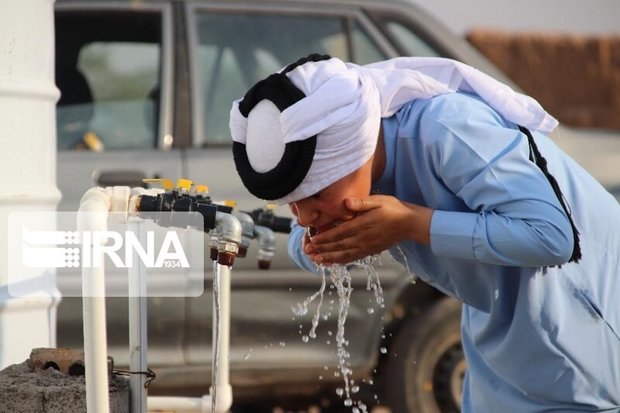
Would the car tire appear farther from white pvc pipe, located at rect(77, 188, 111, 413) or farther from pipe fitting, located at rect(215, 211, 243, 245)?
white pvc pipe, located at rect(77, 188, 111, 413)

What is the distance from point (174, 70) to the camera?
5148 millimetres

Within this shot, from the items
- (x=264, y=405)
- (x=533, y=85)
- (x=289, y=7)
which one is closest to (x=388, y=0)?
(x=289, y=7)

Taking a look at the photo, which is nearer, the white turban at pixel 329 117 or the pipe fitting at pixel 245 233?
the white turban at pixel 329 117

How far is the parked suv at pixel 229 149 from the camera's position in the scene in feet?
16.0

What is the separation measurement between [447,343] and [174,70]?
172 centimetres

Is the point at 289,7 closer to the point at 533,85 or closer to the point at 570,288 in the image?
the point at 570,288

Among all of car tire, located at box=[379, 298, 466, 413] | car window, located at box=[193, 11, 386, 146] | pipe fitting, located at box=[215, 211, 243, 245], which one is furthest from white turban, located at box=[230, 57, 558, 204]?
car tire, located at box=[379, 298, 466, 413]

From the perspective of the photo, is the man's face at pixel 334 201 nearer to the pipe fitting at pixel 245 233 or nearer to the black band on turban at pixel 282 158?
the black band on turban at pixel 282 158

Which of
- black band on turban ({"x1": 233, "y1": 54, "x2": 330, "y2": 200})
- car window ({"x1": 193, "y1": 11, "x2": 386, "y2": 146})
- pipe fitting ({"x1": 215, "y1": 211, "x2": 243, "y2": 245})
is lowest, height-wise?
pipe fitting ({"x1": 215, "y1": 211, "x2": 243, "y2": 245})

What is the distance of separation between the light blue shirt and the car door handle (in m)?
2.53

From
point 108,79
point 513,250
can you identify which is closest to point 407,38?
point 108,79

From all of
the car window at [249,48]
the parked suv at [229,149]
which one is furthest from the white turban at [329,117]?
the car window at [249,48]

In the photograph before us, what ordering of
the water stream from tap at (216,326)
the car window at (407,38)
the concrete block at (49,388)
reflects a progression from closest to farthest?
the concrete block at (49,388) → the water stream from tap at (216,326) → the car window at (407,38)

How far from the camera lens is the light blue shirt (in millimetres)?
2168
